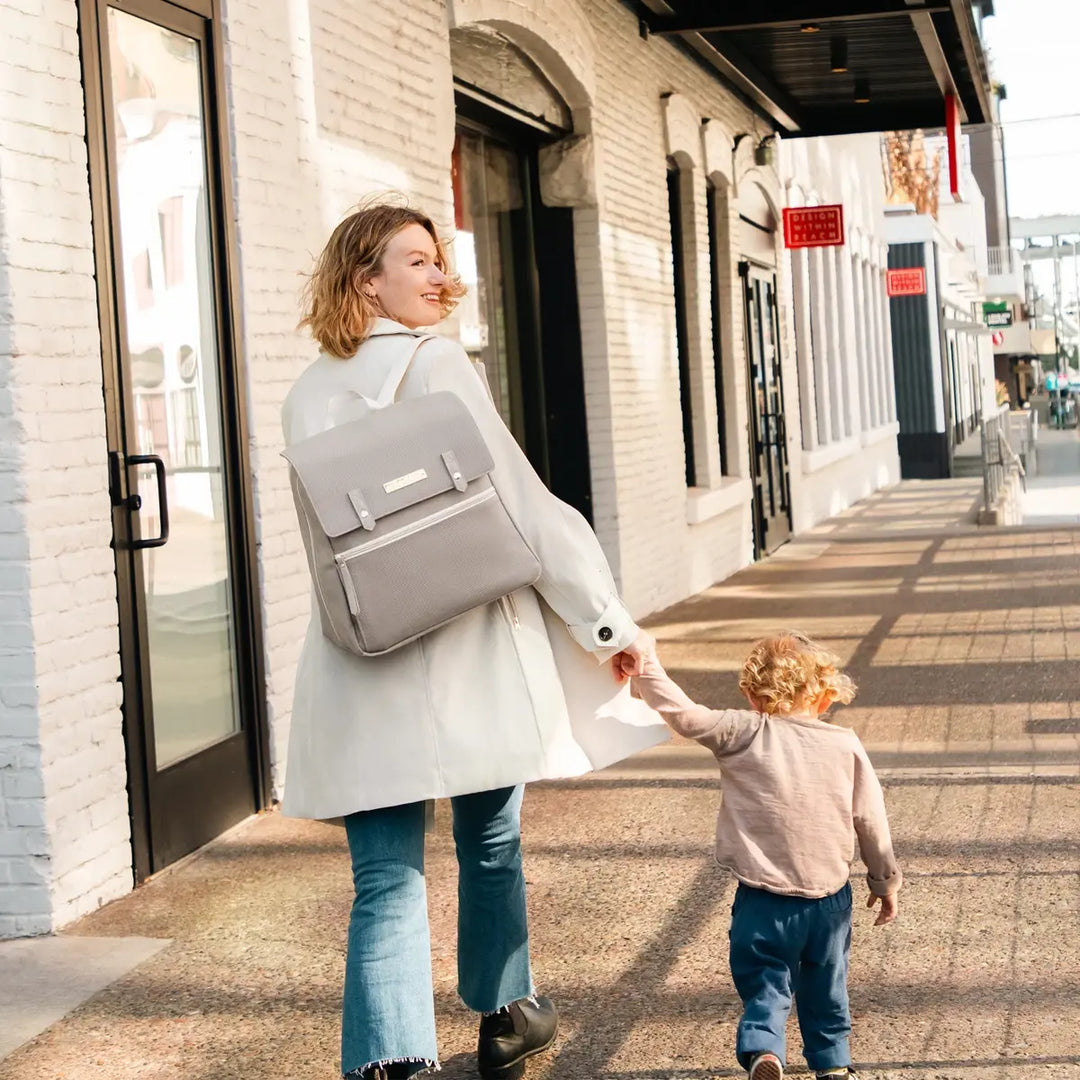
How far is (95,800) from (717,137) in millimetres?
10107

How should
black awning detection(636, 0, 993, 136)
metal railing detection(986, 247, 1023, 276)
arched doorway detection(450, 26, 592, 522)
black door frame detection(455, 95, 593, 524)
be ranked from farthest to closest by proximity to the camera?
metal railing detection(986, 247, 1023, 276)
black awning detection(636, 0, 993, 136)
black door frame detection(455, 95, 593, 524)
arched doorway detection(450, 26, 592, 522)

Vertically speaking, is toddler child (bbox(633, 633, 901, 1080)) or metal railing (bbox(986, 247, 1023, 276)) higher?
metal railing (bbox(986, 247, 1023, 276))

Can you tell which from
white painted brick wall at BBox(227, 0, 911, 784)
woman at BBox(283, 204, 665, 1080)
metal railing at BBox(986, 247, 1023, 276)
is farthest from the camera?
metal railing at BBox(986, 247, 1023, 276)

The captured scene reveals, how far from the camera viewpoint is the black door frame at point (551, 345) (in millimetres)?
10266

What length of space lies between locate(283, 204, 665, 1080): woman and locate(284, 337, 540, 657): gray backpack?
0.26 feet

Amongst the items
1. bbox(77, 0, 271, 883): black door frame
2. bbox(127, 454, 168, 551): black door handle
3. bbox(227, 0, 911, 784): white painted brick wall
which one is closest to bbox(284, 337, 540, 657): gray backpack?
bbox(127, 454, 168, 551): black door handle

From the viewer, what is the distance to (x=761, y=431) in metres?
16.0

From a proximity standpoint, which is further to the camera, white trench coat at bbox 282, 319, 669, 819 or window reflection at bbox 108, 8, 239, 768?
window reflection at bbox 108, 8, 239, 768

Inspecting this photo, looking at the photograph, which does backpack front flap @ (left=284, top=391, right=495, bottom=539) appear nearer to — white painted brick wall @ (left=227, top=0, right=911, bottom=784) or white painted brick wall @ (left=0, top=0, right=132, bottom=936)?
white painted brick wall @ (left=0, top=0, right=132, bottom=936)

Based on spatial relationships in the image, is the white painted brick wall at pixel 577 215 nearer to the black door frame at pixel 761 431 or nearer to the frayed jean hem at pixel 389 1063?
the black door frame at pixel 761 431

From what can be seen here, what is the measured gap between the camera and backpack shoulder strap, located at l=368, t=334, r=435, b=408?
3023 millimetres

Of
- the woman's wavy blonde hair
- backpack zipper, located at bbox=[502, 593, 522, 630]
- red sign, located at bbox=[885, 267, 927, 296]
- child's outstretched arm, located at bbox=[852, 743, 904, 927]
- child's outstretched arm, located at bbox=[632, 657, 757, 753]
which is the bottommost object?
child's outstretched arm, located at bbox=[852, 743, 904, 927]

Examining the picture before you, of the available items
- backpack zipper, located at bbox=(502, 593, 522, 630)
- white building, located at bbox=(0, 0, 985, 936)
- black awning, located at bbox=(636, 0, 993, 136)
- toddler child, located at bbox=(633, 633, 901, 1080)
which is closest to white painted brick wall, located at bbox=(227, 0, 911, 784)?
white building, located at bbox=(0, 0, 985, 936)

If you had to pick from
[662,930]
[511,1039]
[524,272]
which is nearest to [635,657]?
[511,1039]
